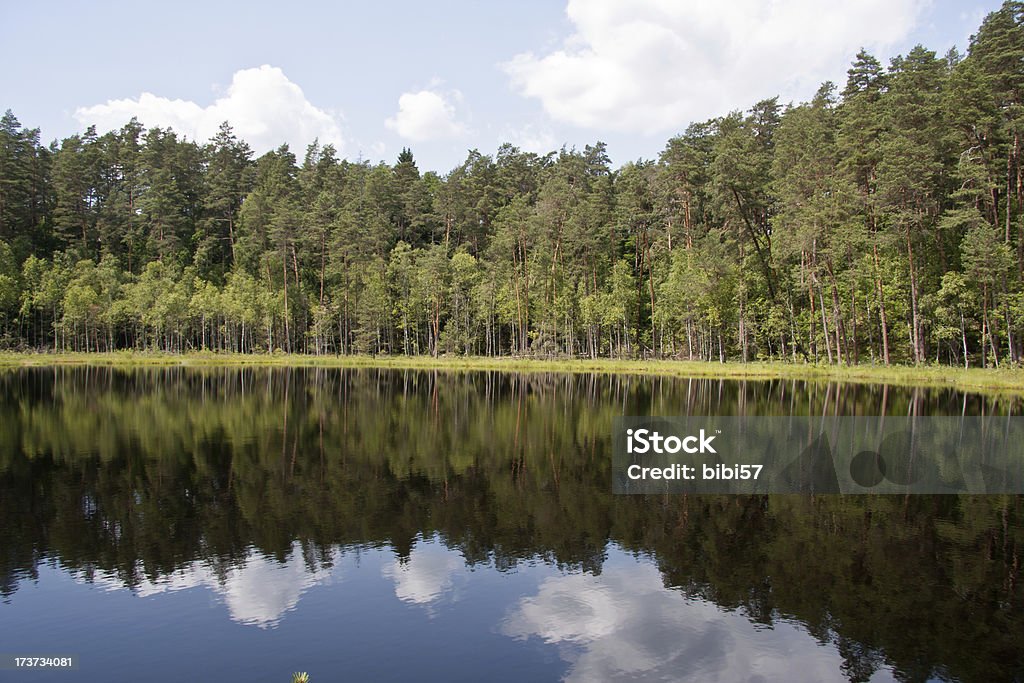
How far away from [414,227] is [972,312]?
69612 millimetres

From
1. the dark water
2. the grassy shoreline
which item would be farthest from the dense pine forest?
the dark water

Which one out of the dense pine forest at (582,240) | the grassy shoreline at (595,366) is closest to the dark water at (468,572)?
the grassy shoreline at (595,366)

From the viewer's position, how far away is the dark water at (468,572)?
948 cm

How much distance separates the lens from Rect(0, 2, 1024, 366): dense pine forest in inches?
1925

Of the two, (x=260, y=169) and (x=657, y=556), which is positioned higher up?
(x=260, y=169)

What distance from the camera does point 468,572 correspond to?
41.5 feet

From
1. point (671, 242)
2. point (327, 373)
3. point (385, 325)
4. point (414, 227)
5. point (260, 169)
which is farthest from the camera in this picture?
point (260, 169)

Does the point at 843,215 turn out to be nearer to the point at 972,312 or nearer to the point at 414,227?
the point at 972,312

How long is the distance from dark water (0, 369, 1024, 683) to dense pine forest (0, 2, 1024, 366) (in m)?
38.6

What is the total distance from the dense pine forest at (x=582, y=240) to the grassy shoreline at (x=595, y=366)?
400cm

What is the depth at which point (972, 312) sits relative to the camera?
49281 mm

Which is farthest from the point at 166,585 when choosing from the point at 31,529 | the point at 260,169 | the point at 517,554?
the point at 260,169

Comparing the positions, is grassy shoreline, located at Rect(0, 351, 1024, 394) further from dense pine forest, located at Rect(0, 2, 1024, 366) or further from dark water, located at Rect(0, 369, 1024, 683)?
dark water, located at Rect(0, 369, 1024, 683)

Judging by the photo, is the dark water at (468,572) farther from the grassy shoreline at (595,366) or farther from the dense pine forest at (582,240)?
the dense pine forest at (582,240)
